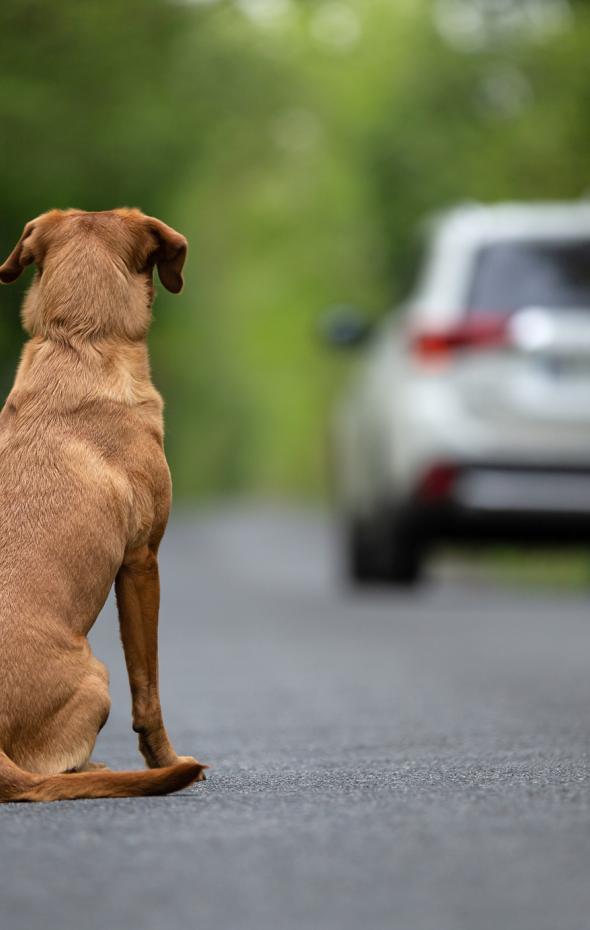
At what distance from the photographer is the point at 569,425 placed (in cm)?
1134

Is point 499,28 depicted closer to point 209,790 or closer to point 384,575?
point 384,575

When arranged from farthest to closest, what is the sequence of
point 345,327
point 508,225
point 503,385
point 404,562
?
point 345,327 → point 404,562 → point 508,225 → point 503,385

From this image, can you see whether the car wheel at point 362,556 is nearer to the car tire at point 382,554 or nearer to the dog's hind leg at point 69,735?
the car tire at point 382,554

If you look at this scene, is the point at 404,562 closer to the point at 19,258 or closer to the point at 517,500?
the point at 517,500

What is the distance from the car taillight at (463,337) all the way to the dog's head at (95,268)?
591 cm

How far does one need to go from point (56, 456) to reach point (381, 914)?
1902mm

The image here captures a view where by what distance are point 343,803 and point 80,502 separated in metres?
0.95

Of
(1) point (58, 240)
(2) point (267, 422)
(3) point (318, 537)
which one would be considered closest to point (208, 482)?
(2) point (267, 422)

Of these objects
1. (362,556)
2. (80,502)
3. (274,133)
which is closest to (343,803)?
(80,502)

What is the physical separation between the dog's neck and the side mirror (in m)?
7.80

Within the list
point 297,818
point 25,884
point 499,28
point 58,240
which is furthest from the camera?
point 499,28

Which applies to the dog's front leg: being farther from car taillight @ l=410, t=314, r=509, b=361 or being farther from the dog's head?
car taillight @ l=410, t=314, r=509, b=361

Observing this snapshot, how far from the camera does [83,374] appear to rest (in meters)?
5.27

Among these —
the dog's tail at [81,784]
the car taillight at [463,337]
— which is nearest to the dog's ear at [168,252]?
the dog's tail at [81,784]
